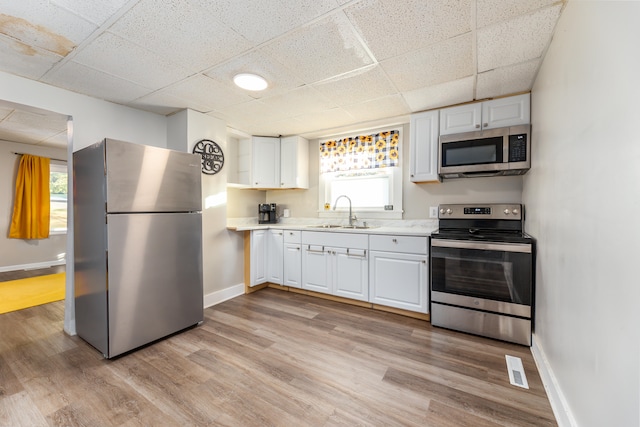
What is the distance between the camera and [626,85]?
0.87 metres

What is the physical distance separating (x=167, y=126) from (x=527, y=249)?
A: 3.83 meters

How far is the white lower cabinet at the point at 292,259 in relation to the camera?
3438mm

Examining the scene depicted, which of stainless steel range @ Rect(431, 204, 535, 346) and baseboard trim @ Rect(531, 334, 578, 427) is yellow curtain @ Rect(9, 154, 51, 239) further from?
baseboard trim @ Rect(531, 334, 578, 427)

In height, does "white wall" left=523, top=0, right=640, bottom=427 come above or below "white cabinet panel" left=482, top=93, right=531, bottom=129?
below

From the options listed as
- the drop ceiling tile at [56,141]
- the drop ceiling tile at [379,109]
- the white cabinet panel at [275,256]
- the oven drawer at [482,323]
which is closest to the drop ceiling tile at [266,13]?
the drop ceiling tile at [379,109]

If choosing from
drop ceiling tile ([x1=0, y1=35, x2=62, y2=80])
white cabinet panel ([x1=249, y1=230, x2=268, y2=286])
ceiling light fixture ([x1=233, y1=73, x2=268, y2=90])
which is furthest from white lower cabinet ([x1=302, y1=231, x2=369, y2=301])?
drop ceiling tile ([x1=0, y1=35, x2=62, y2=80])

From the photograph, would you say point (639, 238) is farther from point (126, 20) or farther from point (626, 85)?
point (126, 20)

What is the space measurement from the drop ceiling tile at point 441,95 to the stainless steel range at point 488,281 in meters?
1.16

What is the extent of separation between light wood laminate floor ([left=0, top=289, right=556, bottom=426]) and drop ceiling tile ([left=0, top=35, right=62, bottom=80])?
2192 mm

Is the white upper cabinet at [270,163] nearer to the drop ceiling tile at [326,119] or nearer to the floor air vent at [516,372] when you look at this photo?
the drop ceiling tile at [326,119]

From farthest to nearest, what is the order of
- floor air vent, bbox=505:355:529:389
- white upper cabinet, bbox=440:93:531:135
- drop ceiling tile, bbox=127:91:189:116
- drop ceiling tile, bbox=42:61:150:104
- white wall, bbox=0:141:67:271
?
white wall, bbox=0:141:67:271
drop ceiling tile, bbox=127:91:189:116
white upper cabinet, bbox=440:93:531:135
drop ceiling tile, bbox=42:61:150:104
floor air vent, bbox=505:355:529:389

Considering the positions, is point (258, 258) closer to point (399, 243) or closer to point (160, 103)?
point (399, 243)

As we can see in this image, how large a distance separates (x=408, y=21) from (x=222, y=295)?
3201 mm

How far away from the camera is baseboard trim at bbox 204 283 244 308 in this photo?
122 inches
